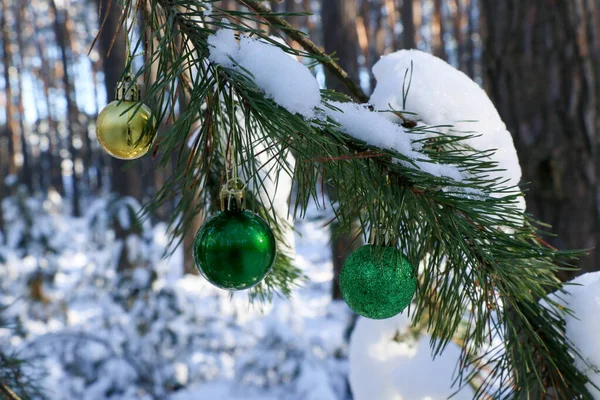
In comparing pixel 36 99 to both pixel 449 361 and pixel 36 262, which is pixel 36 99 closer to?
pixel 36 262

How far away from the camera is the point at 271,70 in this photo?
419 mm

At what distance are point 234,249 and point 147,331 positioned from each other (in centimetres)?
261

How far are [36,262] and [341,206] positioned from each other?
3.37 m

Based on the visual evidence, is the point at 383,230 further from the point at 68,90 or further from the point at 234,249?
the point at 68,90

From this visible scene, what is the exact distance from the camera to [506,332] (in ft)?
1.71

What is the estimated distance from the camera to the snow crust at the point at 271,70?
0.41 m

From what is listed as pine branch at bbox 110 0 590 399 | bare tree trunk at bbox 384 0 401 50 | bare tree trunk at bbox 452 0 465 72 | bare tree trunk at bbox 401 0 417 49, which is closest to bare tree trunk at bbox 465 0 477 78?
bare tree trunk at bbox 452 0 465 72

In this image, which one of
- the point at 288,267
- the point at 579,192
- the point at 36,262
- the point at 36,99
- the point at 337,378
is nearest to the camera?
the point at 288,267

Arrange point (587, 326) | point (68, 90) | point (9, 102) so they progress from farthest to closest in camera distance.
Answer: point (68, 90)
point (9, 102)
point (587, 326)

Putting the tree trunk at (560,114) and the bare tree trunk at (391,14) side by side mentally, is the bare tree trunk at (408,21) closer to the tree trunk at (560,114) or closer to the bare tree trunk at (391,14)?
the bare tree trunk at (391,14)

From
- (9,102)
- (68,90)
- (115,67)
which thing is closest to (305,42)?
(115,67)

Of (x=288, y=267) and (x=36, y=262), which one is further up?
(x=288, y=267)

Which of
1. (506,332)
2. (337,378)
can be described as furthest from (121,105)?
(337,378)

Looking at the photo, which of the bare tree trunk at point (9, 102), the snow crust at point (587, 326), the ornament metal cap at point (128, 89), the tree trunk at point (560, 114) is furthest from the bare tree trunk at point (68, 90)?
the snow crust at point (587, 326)
